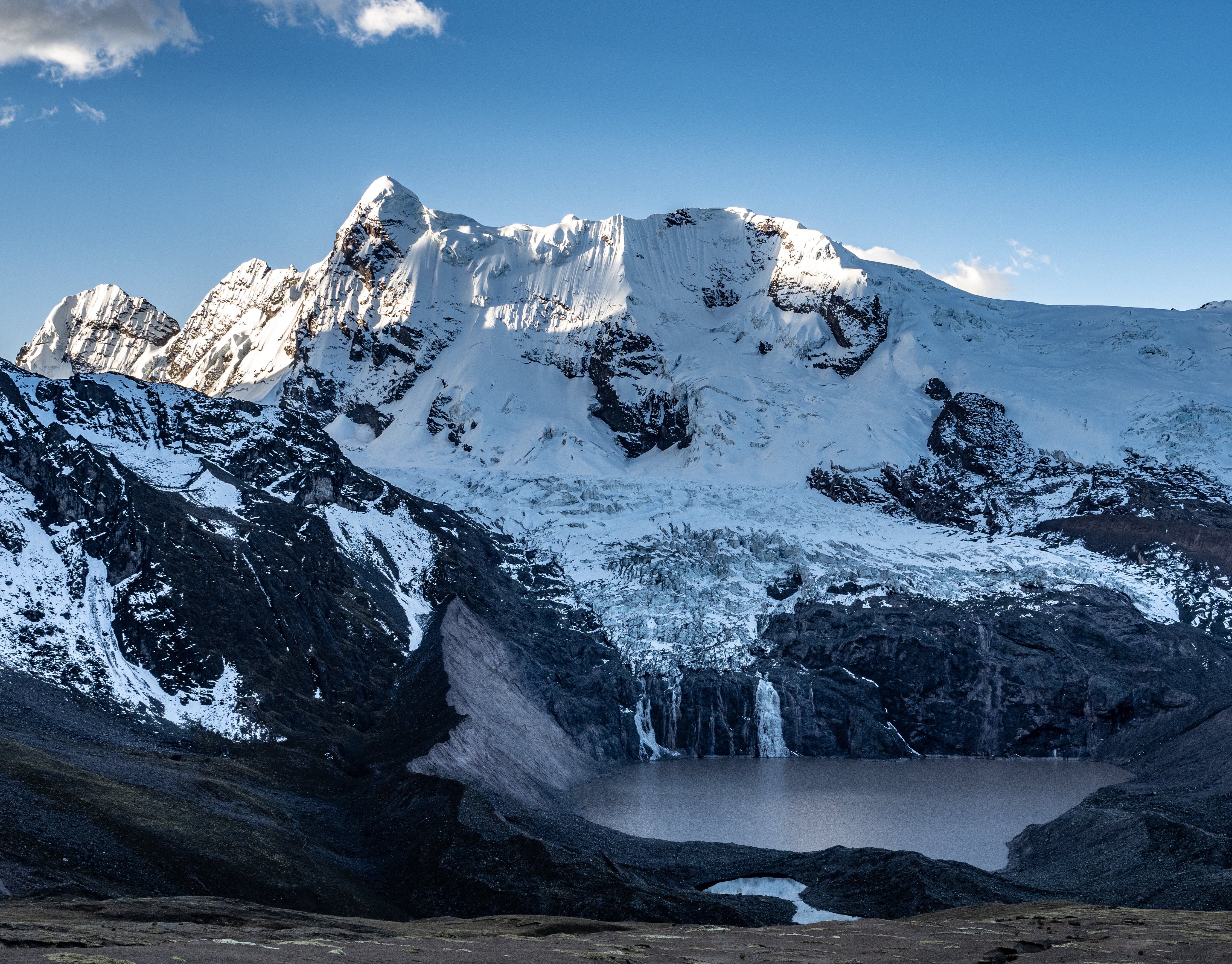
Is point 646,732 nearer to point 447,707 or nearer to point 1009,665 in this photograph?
point 447,707

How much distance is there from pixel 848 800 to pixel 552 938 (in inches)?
2884

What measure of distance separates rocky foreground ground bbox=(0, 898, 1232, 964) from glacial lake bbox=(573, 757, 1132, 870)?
39410 mm

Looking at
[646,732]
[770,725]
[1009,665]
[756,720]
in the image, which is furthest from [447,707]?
[1009,665]

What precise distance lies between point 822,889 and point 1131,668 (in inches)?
3762

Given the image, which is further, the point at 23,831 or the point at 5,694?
the point at 5,694

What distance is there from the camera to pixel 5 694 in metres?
80.4

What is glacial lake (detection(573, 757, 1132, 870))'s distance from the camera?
95375mm

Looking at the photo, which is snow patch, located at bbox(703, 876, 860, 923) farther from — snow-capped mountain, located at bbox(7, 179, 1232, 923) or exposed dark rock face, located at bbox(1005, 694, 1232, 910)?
exposed dark rock face, located at bbox(1005, 694, 1232, 910)

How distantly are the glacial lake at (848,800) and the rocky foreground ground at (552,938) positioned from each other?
39.4 m

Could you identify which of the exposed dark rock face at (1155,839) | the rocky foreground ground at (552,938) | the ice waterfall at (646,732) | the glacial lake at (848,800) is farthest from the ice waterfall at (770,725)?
the rocky foreground ground at (552,938)

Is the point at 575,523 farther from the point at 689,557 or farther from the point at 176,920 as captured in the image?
the point at 176,920

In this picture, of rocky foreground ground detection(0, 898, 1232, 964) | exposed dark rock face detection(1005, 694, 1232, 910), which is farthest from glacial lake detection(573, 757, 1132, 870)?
rocky foreground ground detection(0, 898, 1232, 964)

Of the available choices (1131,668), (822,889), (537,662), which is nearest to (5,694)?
(822,889)

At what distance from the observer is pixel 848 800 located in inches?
4432
